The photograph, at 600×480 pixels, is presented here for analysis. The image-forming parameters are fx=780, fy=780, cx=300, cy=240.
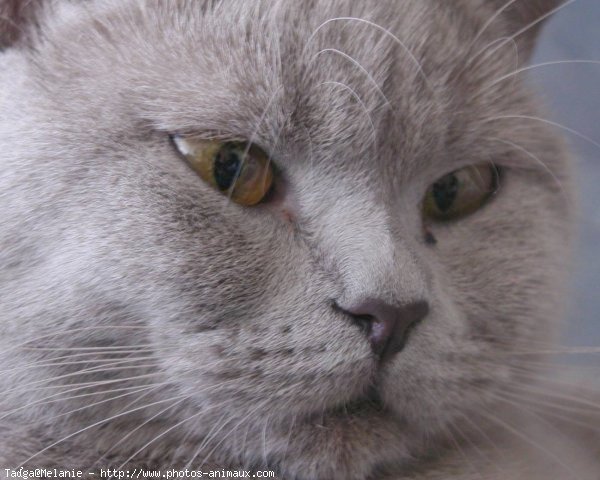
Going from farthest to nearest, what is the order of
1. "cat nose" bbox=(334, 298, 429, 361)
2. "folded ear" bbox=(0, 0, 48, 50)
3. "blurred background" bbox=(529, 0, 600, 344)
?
"blurred background" bbox=(529, 0, 600, 344)
"folded ear" bbox=(0, 0, 48, 50)
"cat nose" bbox=(334, 298, 429, 361)

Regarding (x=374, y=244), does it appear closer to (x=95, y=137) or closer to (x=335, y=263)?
(x=335, y=263)

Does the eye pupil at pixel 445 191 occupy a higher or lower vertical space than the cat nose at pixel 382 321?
higher

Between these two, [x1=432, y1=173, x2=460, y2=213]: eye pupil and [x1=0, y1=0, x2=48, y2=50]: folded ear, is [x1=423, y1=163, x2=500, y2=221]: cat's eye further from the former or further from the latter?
[x1=0, y1=0, x2=48, y2=50]: folded ear

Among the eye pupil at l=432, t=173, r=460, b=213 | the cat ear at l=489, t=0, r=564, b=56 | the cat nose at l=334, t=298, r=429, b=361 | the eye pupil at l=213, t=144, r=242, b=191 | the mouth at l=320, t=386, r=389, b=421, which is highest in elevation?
the cat ear at l=489, t=0, r=564, b=56

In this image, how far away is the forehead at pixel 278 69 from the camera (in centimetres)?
77

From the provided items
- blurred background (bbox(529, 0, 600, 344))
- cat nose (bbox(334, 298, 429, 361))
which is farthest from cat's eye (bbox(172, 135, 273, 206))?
blurred background (bbox(529, 0, 600, 344))

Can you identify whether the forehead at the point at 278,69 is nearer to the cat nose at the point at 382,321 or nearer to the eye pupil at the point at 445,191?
the eye pupil at the point at 445,191

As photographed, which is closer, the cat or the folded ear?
the cat

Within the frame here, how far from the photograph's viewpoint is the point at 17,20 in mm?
882

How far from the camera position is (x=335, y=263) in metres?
0.73

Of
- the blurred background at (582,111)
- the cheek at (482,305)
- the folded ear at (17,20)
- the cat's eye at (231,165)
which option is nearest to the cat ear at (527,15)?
the blurred background at (582,111)

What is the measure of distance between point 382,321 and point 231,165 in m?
0.22

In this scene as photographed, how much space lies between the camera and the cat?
725 millimetres

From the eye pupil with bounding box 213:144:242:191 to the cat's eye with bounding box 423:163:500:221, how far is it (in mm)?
248
